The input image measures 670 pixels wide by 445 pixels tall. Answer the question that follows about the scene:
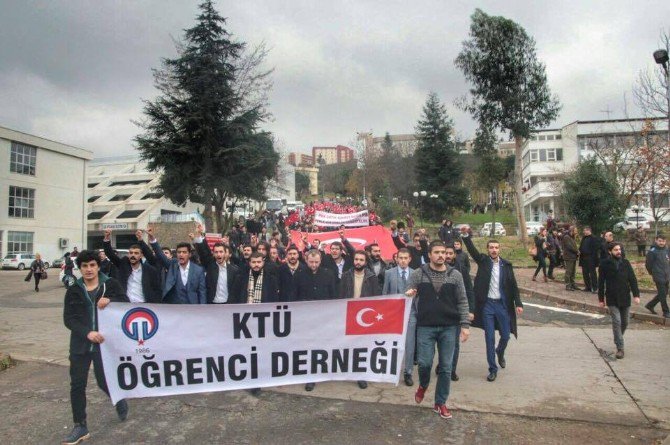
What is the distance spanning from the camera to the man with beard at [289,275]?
6.98 m

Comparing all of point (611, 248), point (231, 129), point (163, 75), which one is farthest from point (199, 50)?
point (611, 248)

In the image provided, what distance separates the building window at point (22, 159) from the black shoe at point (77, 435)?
5196 centimetres

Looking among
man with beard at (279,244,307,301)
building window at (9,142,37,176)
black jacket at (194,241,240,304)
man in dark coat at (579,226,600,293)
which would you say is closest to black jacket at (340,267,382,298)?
man with beard at (279,244,307,301)

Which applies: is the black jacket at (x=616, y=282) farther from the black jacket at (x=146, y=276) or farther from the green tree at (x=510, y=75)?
the green tree at (x=510, y=75)

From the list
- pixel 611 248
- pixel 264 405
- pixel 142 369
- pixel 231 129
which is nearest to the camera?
pixel 142 369

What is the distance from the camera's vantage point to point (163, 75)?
2341 cm

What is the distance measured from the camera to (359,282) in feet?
22.9

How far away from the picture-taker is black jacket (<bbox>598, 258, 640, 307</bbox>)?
763 centimetres

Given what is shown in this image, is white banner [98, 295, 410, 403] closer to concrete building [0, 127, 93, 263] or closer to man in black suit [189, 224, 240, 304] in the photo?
man in black suit [189, 224, 240, 304]

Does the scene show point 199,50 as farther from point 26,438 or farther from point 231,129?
point 26,438

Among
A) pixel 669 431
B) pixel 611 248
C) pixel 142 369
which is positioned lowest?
pixel 669 431

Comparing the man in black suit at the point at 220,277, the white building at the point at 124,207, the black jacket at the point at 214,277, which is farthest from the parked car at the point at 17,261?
the man in black suit at the point at 220,277

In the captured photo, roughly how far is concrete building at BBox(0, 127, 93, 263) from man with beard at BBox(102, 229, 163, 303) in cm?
4563

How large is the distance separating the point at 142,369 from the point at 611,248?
7372 millimetres
